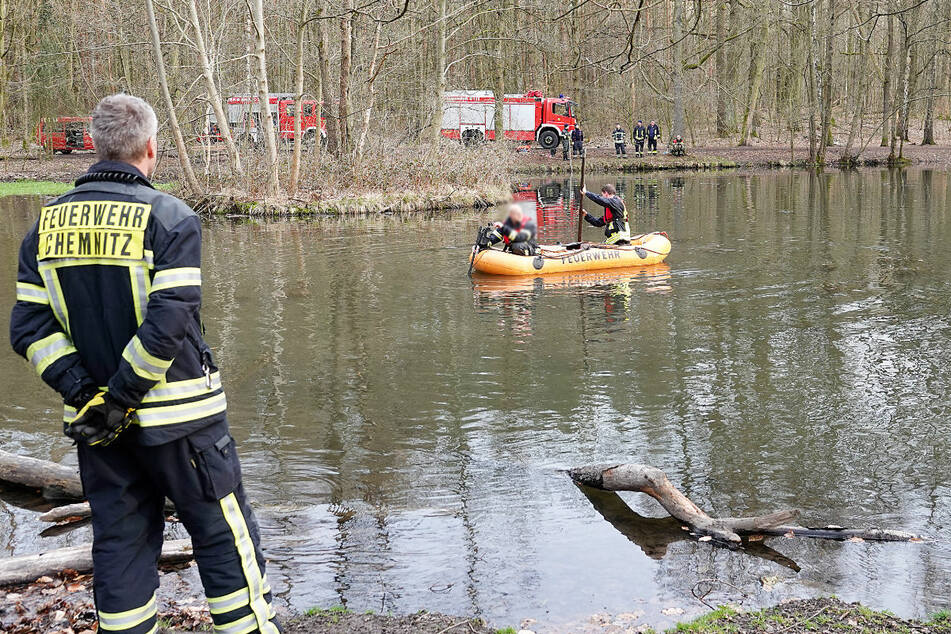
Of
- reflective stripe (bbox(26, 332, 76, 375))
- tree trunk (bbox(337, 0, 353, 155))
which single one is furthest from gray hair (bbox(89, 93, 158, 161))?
tree trunk (bbox(337, 0, 353, 155))

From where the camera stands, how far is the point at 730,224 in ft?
70.7

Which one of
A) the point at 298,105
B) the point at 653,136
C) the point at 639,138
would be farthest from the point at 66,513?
the point at 639,138

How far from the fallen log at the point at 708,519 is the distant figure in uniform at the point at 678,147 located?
120 ft

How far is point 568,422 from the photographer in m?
8.02

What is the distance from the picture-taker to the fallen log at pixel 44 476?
6.14 metres

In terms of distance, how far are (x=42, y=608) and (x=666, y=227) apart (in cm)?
1875

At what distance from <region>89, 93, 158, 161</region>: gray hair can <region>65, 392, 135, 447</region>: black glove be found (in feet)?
2.55

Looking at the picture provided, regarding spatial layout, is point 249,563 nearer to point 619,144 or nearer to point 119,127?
point 119,127

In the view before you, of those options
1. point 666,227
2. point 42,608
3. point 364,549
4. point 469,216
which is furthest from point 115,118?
point 469,216

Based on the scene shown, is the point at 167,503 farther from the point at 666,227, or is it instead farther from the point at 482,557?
the point at 666,227

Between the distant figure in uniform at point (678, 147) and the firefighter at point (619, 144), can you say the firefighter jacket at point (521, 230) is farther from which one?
the firefighter at point (619, 144)

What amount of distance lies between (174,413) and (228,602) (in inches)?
26.1

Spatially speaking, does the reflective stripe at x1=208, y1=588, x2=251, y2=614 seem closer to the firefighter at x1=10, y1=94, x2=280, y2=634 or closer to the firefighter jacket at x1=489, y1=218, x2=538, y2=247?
the firefighter at x1=10, y1=94, x2=280, y2=634

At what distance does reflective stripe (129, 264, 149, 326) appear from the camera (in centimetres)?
306
